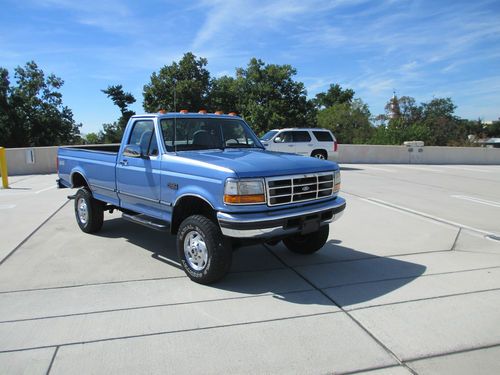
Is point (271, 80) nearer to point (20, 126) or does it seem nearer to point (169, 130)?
point (20, 126)

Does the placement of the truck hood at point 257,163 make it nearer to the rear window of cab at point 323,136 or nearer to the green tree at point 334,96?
the rear window of cab at point 323,136

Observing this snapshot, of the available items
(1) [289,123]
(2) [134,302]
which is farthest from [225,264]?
(1) [289,123]

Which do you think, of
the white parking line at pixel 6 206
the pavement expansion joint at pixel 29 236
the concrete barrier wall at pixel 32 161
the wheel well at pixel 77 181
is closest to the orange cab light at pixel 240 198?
the pavement expansion joint at pixel 29 236

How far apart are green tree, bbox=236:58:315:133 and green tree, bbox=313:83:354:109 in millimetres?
39502

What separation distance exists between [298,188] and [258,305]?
139cm

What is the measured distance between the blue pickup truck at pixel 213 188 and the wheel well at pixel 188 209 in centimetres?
1

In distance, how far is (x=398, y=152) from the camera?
24812 mm

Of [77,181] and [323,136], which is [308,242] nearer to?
[77,181]

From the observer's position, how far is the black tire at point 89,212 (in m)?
7.18

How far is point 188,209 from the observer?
5324 millimetres

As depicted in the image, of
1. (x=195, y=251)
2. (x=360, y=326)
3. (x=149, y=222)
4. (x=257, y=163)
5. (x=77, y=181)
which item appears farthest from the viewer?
(x=77, y=181)

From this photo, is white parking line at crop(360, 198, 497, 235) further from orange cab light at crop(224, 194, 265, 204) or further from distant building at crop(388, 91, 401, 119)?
distant building at crop(388, 91, 401, 119)

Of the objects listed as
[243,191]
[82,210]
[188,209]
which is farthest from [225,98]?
[243,191]

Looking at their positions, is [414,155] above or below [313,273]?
above
